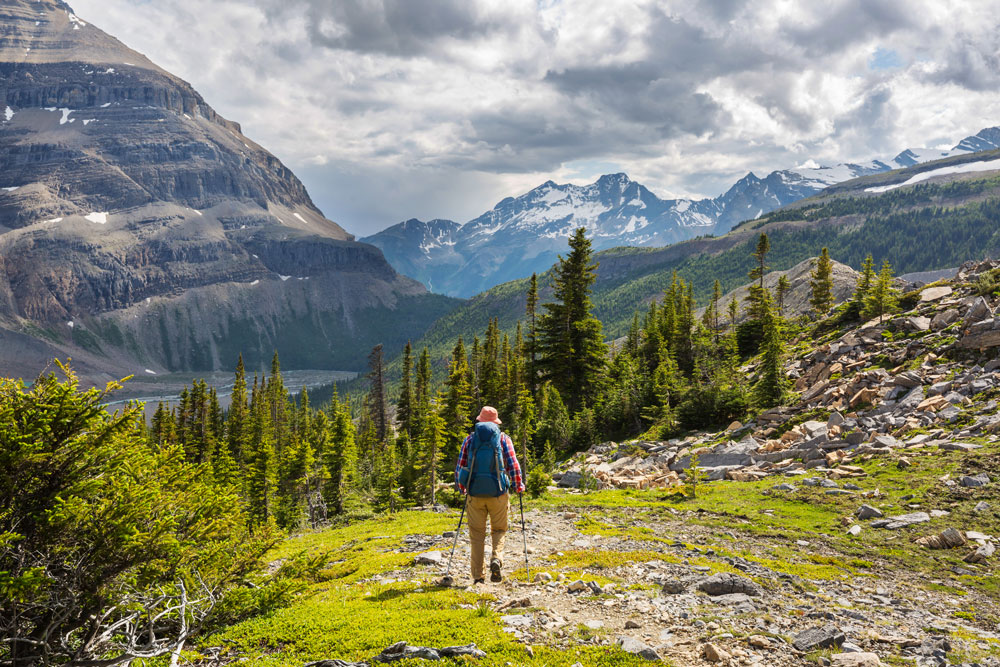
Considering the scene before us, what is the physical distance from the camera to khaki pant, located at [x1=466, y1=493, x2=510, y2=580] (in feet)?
35.6

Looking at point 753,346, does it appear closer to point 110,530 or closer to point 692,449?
point 692,449

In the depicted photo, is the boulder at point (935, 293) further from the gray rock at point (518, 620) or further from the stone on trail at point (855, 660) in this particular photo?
the gray rock at point (518, 620)

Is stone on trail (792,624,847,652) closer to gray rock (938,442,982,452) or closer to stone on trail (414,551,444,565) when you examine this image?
stone on trail (414,551,444,565)

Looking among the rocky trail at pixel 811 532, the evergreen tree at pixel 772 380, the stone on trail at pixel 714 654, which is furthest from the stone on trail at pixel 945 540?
the evergreen tree at pixel 772 380

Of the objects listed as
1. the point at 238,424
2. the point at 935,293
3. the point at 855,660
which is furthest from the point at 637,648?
the point at 238,424

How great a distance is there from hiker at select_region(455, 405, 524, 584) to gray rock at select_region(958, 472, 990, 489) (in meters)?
15.5

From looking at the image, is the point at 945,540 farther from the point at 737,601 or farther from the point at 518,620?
the point at 518,620

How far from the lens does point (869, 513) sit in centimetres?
1595

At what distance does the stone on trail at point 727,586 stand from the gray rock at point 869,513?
8.27m

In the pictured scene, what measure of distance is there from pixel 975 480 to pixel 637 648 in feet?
51.8

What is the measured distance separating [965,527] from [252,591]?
18.6 meters

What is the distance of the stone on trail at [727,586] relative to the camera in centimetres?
1030

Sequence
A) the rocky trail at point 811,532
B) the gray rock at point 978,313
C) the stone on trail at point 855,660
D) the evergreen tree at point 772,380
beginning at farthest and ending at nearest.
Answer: the evergreen tree at point 772,380 < the gray rock at point 978,313 < the rocky trail at point 811,532 < the stone on trail at point 855,660

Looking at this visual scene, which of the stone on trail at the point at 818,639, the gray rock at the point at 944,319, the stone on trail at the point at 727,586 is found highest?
the gray rock at the point at 944,319
